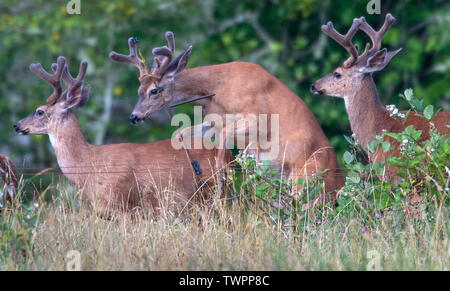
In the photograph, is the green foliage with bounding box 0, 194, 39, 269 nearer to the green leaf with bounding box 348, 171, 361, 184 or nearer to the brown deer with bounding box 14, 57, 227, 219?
→ the brown deer with bounding box 14, 57, 227, 219

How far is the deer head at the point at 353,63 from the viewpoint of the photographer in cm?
771

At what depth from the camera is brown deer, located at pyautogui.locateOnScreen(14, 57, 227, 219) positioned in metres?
7.36

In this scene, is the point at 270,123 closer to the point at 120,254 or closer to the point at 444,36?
the point at 120,254

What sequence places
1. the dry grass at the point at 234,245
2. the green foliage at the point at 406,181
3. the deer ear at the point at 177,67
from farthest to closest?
the deer ear at the point at 177,67, the green foliage at the point at 406,181, the dry grass at the point at 234,245

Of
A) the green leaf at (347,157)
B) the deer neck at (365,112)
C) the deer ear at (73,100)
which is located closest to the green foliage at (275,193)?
the green leaf at (347,157)

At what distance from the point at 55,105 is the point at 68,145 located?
40 centimetres

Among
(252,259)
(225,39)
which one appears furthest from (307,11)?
(252,259)

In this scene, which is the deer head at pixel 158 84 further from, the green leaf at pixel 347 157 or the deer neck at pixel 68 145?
the green leaf at pixel 347 157

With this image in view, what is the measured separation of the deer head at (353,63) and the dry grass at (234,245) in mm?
2032

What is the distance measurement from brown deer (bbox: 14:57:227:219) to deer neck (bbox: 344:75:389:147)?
1285 millimetres

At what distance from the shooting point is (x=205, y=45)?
11820mm

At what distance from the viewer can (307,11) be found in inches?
452
